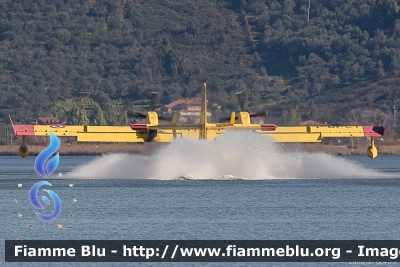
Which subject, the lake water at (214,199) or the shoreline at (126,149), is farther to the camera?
the shoreline at (126,149)

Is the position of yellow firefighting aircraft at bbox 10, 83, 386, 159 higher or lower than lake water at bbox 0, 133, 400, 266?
higher

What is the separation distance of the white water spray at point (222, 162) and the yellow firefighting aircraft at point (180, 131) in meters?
0.88

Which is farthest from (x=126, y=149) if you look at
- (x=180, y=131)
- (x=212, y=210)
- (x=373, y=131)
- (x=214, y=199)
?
(x=212, y=210)

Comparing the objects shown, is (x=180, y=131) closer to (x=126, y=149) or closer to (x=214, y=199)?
(x=214, y=199)

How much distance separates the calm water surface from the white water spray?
84 centimetres

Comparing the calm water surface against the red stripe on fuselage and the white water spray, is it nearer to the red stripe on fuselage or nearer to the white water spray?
the white water spray

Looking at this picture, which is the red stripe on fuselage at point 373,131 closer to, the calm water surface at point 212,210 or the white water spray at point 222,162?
the calm water surface at point 212,210

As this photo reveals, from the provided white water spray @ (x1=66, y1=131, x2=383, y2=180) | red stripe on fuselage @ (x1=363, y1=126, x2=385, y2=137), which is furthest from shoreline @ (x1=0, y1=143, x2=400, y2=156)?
red stripe on fuselage @ (x1=363, y1=126, x2=385, y2=137)

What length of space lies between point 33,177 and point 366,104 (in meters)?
119

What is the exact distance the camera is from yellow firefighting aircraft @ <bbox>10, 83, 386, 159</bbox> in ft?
234

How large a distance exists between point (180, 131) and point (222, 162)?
150 inches

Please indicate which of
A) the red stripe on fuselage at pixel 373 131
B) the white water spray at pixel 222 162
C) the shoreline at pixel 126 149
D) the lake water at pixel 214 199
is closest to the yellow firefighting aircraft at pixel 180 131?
the red stripe on fuselage at pixel 373 131

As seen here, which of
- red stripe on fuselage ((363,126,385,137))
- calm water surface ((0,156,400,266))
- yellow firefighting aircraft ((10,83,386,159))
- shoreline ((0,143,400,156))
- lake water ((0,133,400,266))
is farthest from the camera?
shoreline ((0,143,400,156))

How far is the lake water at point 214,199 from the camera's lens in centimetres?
4709
